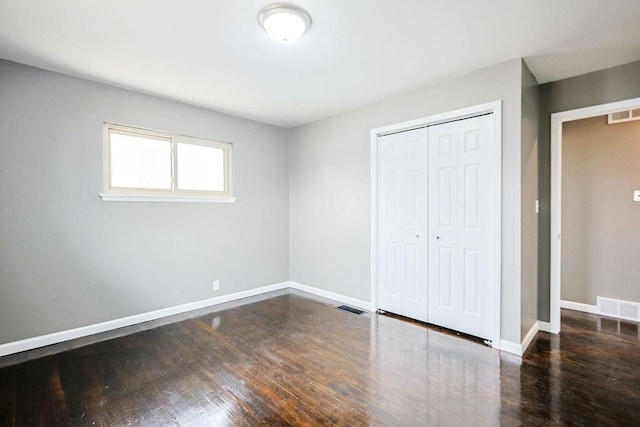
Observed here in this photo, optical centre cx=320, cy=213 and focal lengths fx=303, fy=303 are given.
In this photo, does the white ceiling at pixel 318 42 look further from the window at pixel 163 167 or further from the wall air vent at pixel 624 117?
the wall air vent at pixel 624 117

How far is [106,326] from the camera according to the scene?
10.3 feet

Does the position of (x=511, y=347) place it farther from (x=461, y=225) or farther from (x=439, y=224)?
(x=439, y=224)

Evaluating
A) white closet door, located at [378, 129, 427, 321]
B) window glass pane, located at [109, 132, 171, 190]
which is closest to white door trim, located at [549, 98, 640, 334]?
white closet door, located at [378, 129, 427, 321]

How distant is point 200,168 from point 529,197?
373 centimetres

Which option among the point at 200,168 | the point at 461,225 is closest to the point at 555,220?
the point at 461,225

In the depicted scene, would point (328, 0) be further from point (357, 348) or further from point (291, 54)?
point (357, 348)

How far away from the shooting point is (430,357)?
258 centimetres

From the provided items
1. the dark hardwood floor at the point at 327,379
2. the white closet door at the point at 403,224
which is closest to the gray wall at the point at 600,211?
the dark hardwood floor at the point at 327,379

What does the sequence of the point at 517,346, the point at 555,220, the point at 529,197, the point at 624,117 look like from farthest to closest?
the point at 624,117 < the point at 555,220 < the point at 529,197 < the point at 517,346

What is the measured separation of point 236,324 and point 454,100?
3.27m

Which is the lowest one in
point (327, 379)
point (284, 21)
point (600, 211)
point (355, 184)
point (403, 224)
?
point (327, 379)

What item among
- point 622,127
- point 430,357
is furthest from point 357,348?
point 622,127

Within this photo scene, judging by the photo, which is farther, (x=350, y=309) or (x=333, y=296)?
(x=333, y=296)

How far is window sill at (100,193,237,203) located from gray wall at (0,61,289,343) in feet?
0.18
